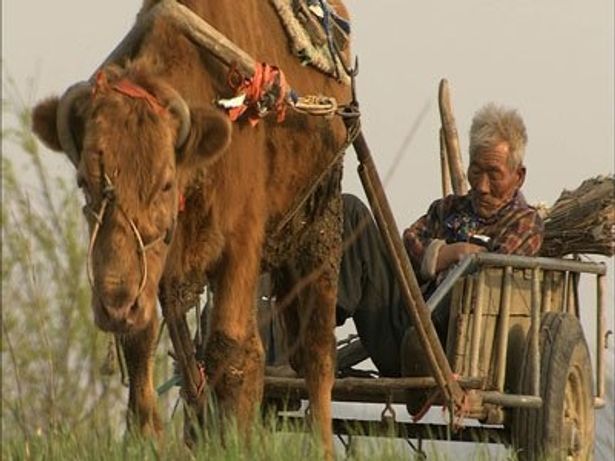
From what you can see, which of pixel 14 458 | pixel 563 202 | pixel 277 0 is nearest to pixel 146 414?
pixel 14 458

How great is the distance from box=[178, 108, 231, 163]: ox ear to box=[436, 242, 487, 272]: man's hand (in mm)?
2237

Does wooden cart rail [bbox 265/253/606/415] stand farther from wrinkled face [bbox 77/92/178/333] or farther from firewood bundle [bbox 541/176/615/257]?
wrinkled face [bbox 77/92/178/333]

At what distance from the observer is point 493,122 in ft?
29.3

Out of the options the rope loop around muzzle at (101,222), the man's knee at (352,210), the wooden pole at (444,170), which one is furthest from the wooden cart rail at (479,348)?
the rope loop around muzzle at (101,222)

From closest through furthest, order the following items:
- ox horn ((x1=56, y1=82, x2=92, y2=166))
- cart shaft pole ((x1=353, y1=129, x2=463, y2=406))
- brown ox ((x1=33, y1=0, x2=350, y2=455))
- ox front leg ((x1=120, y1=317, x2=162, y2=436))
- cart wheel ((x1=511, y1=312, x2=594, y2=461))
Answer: brown ox ((x1=33, y1=0, x2=350, y2=455))
ox horn ((x1=56, y1=82, x2=92, y2=166))
ox front leg ((x1=120, y1=317, x2=162, y2=436))
cart shaft pole ((x1=353, y1=129, x2=463, y2=406))
cart wheel ((x1=511, y1=312, x2=594, y2=461))

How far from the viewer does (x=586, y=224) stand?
8.91 m

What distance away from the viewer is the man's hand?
8.35 meters

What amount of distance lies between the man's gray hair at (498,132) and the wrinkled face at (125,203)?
3.03 meters

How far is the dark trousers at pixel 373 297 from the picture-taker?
28.2 ft

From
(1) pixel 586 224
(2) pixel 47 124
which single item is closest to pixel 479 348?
(1) pixel 586 224

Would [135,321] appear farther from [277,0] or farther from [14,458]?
[277,0]

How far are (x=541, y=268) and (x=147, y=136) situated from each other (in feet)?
9.78

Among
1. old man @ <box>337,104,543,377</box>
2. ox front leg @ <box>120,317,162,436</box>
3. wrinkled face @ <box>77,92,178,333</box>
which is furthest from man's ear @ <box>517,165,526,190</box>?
wrinkled face @ <box>77,92,178,333</box>

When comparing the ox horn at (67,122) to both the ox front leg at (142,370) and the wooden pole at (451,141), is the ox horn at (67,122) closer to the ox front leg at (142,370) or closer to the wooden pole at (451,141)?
the ox front leg at (142,370)
